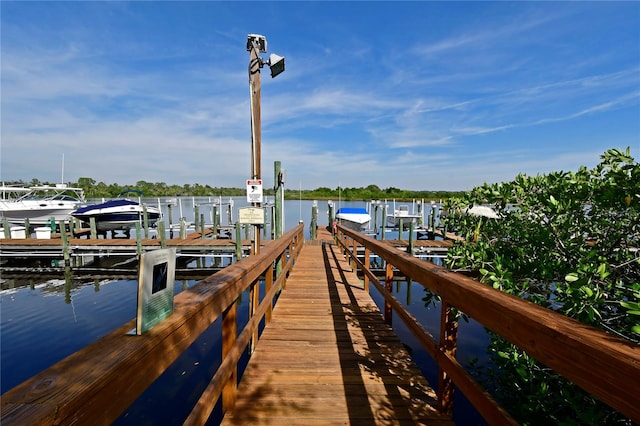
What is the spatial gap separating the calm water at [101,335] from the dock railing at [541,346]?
4.13 m

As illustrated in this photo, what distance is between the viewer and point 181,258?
15.6 metres

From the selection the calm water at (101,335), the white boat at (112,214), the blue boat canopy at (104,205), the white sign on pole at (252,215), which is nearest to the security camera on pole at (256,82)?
the white sign on pole at (252,215)

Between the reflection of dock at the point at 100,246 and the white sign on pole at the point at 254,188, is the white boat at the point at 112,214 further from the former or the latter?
the white sign on pole at the point at 254,188

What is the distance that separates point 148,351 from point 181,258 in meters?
16.2

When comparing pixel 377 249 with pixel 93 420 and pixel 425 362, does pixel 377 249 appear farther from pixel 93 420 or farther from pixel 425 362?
pixel 425 362

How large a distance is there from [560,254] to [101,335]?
9.41 m

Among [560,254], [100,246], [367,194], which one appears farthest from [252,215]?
[367,194]

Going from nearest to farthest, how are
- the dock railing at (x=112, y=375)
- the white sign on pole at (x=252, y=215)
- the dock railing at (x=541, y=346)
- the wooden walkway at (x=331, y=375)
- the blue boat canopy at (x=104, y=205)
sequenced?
the dock railing at (x=112, y=375) → the dock railing at (x=541, y=346) → the wooden walkway at (x=331, y=375) → the white sign on pole at (x=252, y=215) → the blue boat canopy at (x=104, y=205)

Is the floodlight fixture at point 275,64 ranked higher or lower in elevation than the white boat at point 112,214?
higher

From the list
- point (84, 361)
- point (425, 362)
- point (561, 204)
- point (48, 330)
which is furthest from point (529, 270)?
point (48, 330)

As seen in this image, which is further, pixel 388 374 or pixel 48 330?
pixel 48 330

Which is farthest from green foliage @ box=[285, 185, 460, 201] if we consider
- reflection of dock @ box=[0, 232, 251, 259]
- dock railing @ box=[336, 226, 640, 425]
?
dock railing @ box=[336, 226, 640, 425]

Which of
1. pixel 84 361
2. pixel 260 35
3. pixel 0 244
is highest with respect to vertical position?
pixel 260 35

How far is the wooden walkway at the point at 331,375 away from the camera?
6.93 feet
